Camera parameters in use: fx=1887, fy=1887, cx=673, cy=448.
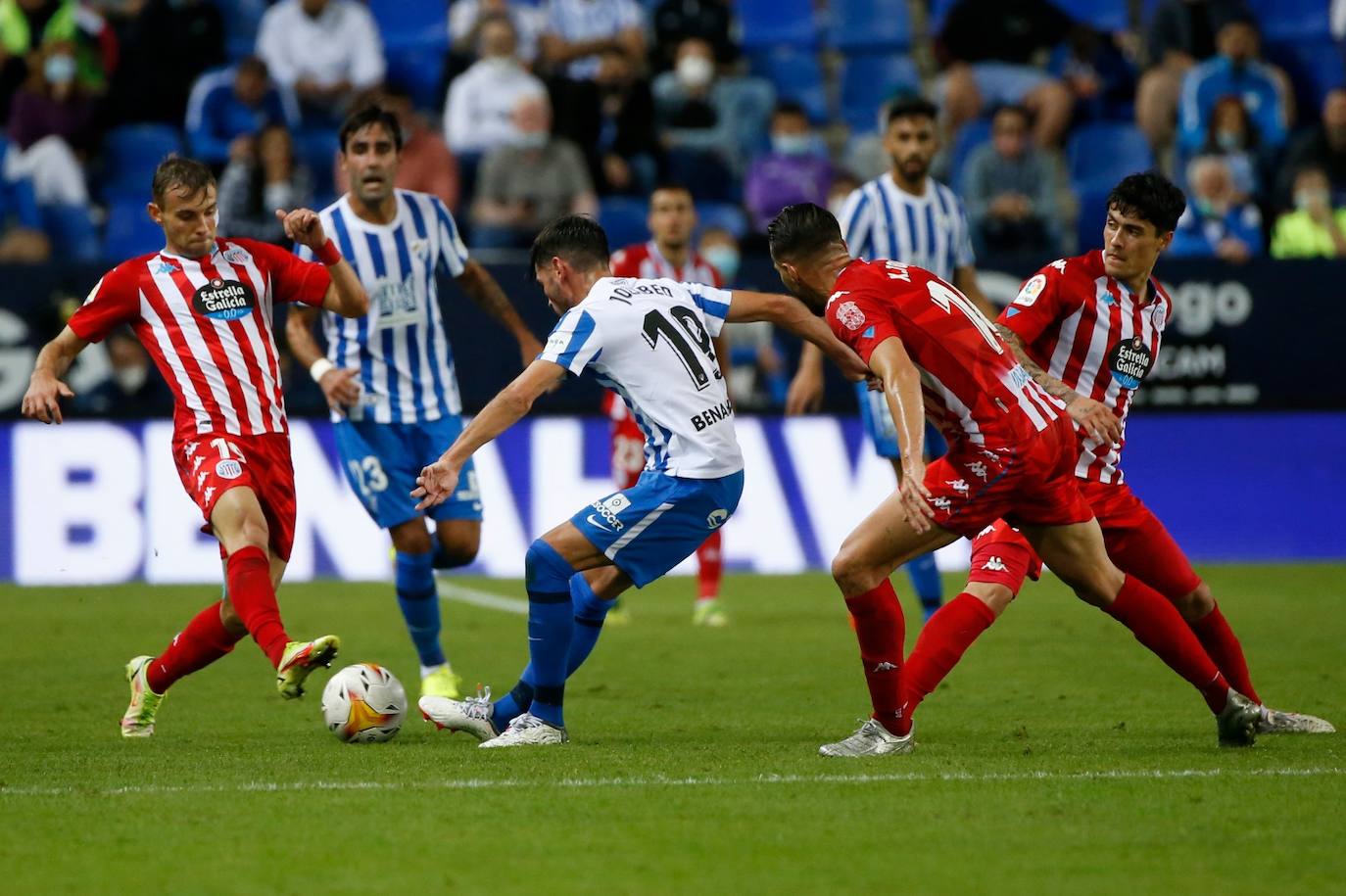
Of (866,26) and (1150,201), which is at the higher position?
(866,26)

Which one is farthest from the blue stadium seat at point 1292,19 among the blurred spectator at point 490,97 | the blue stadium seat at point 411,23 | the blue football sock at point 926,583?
the blue football sock at point 926,583

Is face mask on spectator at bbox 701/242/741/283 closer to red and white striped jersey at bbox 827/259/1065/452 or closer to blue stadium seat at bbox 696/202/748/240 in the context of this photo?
blue stadium seat at bbox 696/202/748/240

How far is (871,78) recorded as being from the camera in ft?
59.4

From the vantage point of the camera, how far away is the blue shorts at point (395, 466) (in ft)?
26.9

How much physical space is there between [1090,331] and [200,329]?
3.26m

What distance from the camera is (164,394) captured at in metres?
13.4

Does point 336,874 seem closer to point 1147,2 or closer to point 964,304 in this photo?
point 964,304

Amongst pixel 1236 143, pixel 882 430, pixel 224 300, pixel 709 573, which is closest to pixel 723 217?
pixel 1236 143

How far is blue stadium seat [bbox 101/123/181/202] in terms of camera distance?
16047 millimetres

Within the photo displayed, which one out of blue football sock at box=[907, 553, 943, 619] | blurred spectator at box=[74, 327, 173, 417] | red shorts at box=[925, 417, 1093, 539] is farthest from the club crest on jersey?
blurred spectator at box=[74, 327, 173, 417]

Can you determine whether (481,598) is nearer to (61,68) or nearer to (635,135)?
(635,135)

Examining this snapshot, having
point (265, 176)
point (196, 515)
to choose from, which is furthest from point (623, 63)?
point (196, 515)

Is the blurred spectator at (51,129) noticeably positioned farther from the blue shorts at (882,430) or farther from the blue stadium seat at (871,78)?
the blue shorts at (882,430)

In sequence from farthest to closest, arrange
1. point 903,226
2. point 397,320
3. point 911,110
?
1. point 903,226
2. point 911,110
3. point 397,320
